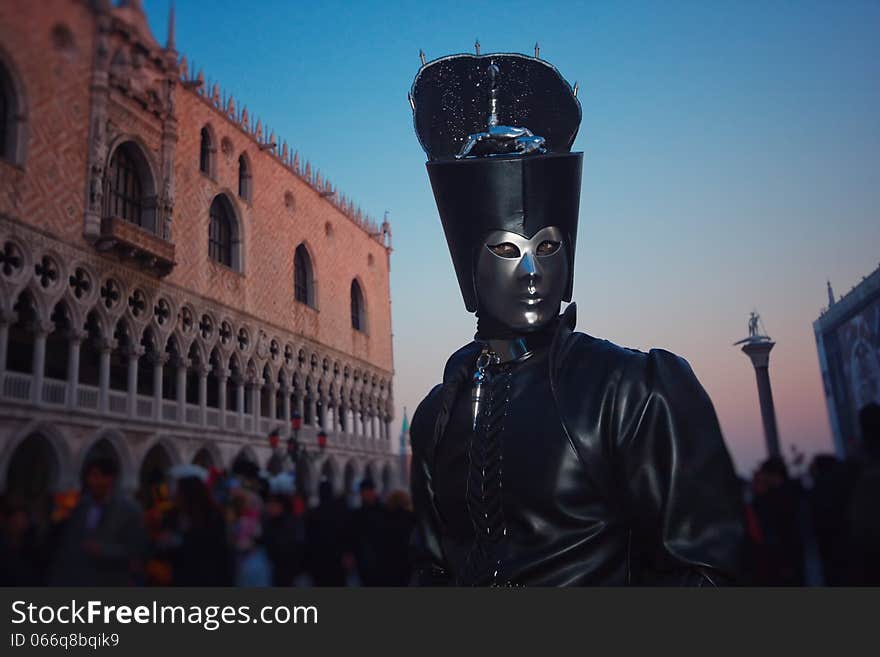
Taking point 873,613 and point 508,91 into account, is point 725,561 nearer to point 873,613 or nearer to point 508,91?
point 873,613

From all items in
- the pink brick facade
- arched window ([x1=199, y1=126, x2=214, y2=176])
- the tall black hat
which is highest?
arched window ([x1=199, y1=126, x2=214, y2=176])

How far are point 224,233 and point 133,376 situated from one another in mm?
3706

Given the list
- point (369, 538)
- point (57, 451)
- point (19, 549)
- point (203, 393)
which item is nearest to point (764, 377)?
point (369, 538)

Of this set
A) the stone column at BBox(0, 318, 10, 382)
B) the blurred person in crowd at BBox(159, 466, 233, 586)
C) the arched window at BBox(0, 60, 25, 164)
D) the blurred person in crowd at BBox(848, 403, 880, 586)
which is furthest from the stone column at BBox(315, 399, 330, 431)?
the blurred person in crowd at BBox(848, 403, 880, 586)

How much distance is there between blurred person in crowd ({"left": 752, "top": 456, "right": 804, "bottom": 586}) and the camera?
2455mm

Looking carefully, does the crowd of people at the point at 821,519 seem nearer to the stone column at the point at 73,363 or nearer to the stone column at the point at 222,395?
the stone column at the point at 73,363

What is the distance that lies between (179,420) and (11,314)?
3.18 m

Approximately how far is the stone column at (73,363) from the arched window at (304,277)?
629 cm

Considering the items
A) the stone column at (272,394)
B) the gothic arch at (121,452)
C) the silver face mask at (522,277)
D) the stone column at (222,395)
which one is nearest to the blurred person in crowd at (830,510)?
the silver face mask at (522,277)

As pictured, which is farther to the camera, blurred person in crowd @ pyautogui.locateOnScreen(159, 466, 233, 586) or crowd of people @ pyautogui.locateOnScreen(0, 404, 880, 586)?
blurred person in crowd @ pyautogui.locateOnScreen(159, 466, 233, 586)

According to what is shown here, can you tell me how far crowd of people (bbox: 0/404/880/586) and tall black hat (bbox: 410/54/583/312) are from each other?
2.28 feet

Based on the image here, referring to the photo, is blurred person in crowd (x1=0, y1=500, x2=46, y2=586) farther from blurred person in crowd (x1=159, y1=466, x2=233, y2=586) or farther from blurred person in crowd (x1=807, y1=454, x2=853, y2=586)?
blurred person in crowd (x1=807, y1=454, x2=853, y2=586)

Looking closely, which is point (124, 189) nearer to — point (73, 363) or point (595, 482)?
point (73, 363)

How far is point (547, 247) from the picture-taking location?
1.36 m
